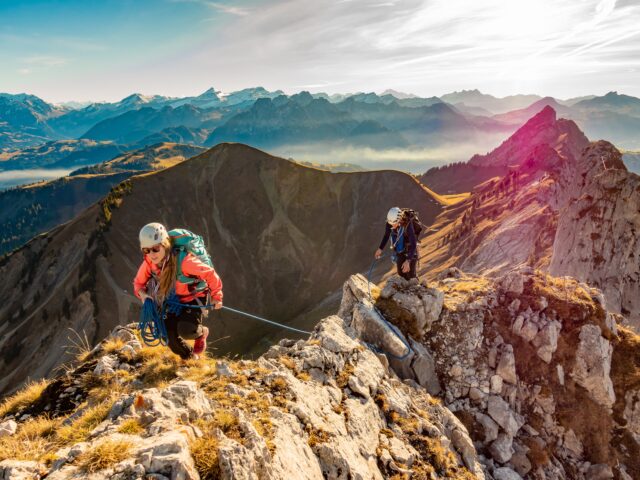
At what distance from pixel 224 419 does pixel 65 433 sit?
10.0ft

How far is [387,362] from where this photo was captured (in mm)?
12984

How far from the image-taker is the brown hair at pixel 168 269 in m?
8.95

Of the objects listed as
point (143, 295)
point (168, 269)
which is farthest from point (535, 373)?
point (143, 295)

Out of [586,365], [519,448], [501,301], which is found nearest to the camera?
[519,448]

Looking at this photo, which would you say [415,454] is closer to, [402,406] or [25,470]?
[402,406]

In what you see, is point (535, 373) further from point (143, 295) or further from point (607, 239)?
point (607, 239)

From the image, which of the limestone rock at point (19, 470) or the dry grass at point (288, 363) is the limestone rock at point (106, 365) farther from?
the dry grass at point (288, 363)

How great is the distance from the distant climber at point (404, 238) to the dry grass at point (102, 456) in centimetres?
1324

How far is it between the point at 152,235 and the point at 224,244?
101 m

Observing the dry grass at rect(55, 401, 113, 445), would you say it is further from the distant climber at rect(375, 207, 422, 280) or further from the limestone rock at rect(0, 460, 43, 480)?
the distant climber at rect(375, 207, 422, 280)

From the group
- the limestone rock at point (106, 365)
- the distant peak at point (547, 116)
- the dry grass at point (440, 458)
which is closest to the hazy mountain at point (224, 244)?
the limestone rock at point (106, 365)

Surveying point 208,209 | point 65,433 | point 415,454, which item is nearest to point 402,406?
point 415,454

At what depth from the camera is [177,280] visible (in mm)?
9234

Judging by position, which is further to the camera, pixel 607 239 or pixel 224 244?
pixel 224 244
